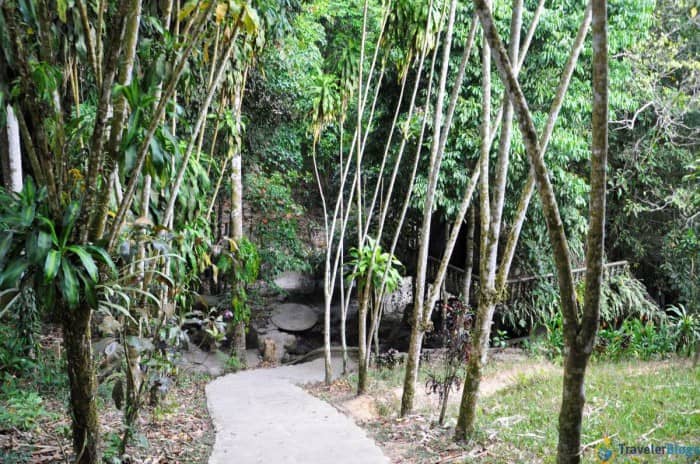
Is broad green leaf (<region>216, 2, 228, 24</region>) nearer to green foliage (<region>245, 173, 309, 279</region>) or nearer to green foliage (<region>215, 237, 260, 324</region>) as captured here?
green foliage (<region>215, 237, 260, 324</region>)

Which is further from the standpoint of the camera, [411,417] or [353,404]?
[353,404]

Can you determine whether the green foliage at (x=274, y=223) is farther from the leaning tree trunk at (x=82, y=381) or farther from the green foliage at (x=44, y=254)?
the green foliage at (x=44, y=254)

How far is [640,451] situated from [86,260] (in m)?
3.52

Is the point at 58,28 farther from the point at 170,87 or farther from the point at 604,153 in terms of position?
the point at 604,153

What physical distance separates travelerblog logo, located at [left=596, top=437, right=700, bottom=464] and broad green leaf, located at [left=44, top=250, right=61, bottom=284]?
3375 millimetres

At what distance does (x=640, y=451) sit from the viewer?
3.57m

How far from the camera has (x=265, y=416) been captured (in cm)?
529

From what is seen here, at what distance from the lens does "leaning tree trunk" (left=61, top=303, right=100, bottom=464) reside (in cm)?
280

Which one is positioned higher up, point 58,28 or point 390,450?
point 58,28

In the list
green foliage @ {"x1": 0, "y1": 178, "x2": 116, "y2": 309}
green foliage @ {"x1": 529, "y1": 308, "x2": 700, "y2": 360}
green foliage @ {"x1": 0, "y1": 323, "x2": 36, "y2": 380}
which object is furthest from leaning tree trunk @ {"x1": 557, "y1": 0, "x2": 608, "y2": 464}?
green foliage @ {"x1": 529, "y1": 308, "x2": 700, "y2": 360}

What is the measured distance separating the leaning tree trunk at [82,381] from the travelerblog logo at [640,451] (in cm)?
308

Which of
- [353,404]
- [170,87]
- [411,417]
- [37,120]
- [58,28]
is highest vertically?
[58,28]

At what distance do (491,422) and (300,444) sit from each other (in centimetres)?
162

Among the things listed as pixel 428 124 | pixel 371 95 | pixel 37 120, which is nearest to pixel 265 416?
pixel 37 120
